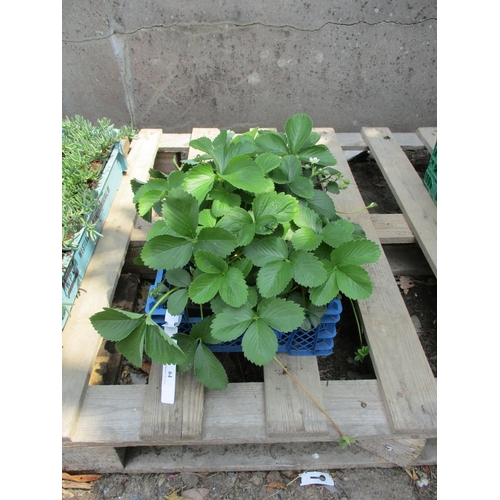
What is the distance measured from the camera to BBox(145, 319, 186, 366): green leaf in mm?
815

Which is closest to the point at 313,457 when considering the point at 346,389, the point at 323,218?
the point at 346,389

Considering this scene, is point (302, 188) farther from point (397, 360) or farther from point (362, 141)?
point (362, 141)

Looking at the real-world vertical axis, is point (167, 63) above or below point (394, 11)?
below

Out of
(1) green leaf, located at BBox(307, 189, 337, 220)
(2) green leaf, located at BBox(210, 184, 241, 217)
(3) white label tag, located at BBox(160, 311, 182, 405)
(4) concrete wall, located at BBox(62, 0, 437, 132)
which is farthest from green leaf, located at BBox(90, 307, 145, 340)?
(4) concrete wall, located at BBox(62, 0, 437, 132)

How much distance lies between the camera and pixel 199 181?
3.29ft

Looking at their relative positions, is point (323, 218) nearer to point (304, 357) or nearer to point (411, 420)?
point (304, 357)

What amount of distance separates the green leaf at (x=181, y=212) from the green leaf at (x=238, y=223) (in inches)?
3.7

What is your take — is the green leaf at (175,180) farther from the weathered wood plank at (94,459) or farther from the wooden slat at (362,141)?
the wooden slat at (362,141)

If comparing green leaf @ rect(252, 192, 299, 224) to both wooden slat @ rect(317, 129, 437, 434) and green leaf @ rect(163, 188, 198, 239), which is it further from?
wooden slat @ rect(317, 129, 437, 434)

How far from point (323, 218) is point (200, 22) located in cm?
164

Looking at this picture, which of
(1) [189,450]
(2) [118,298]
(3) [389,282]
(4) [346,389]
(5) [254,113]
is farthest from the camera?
(5) [254,113]

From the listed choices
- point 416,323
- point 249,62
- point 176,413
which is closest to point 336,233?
point 176,413

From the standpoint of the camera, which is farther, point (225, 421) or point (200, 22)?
point (200, 22)

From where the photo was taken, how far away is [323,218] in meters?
1.11
